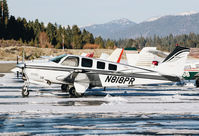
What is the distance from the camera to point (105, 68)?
15.5 meters

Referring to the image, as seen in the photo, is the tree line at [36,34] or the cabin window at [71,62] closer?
the cabin window at [71,62]

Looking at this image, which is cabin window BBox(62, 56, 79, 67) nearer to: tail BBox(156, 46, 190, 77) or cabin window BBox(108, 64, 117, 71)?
cabin window BBox(108, 64, 117, 71)

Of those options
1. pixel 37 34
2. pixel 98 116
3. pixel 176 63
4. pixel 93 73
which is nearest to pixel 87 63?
pixel 93 73

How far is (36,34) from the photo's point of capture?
124 meters

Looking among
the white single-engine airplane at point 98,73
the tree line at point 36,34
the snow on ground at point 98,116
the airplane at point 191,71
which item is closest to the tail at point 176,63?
the white single-engine airplane at point 98,73

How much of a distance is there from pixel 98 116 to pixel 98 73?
5264 mm

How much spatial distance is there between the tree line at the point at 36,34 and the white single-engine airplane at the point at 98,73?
295 feet

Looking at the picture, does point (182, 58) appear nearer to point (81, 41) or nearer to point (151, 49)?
point (151, 49)

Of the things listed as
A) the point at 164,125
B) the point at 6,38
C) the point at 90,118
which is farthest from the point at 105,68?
the point at 6,38

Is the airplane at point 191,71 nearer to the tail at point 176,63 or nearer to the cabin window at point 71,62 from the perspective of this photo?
the tail at point 176,63

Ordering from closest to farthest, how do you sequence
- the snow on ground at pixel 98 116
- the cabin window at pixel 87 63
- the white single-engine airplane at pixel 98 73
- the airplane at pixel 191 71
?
1. the snow on ground at pixel 98 116
2. the white single-engine airplane at pixel 98 73
3. the cabin window at pixel 87 63
4. the airplane at pixel 191 71

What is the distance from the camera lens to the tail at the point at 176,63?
15.4 meters

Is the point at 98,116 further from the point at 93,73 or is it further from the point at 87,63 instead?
the point at 87,63

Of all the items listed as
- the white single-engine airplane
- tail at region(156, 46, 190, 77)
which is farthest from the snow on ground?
tail at region(156, 46, 190, 77)
